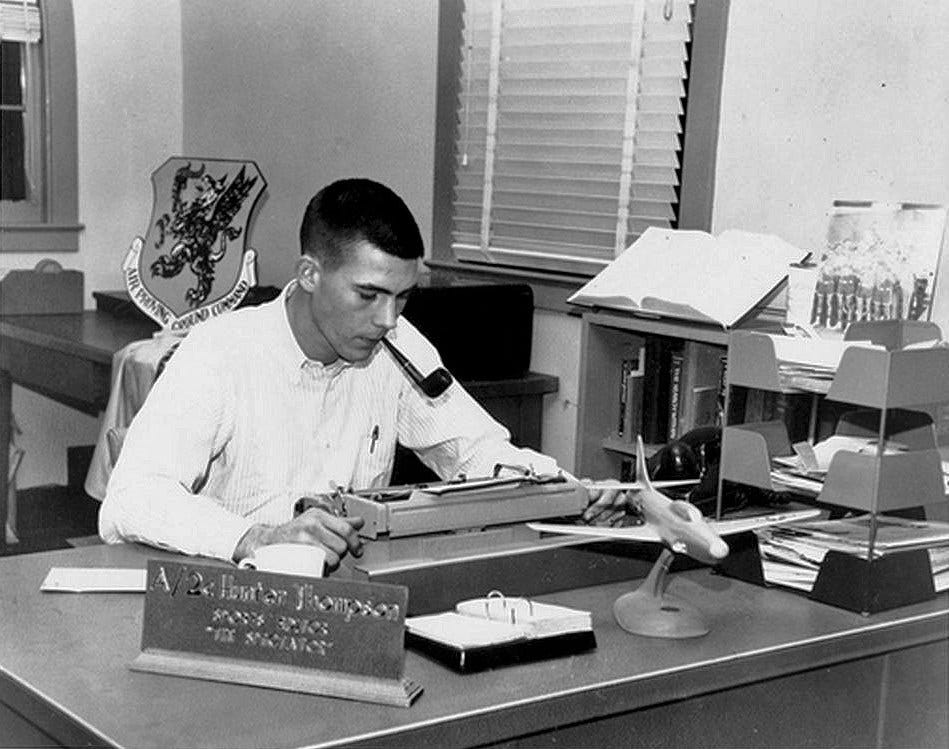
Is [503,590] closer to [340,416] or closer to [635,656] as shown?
[635,656]

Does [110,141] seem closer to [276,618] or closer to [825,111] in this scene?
[825,111]


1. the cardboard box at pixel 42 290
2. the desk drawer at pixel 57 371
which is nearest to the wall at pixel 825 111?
the desk drawer at pixel 57 371

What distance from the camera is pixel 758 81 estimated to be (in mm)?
3182

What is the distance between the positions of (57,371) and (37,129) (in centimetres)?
118

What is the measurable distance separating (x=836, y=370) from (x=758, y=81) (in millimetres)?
1304

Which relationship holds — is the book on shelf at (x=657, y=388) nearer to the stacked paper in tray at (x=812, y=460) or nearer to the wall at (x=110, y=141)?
the stacked paper in tray at (x=812, y=460)

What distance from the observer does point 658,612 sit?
6.18ft

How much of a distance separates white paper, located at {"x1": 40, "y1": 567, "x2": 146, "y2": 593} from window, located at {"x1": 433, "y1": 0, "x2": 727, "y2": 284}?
1.81 meters

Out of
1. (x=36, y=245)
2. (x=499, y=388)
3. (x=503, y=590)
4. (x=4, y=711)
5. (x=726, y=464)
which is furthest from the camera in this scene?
(x=36, y=245)

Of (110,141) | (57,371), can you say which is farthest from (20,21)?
(57,371)

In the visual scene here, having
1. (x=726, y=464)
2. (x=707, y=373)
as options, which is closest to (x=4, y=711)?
(x=726, y=464)

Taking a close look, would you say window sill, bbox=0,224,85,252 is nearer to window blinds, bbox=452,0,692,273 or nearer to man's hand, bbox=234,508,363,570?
window blinds, bbox=452,0,692,273

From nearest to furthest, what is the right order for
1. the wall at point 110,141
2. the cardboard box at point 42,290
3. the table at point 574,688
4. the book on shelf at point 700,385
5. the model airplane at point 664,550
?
1. the table at point 574,688
2. the model airplane at point 664,550
3. the book on shelf at point 700,385
4. the cardboard box at point 42,290
5. the wall at point 110,141

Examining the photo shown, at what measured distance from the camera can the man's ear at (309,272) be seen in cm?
254
